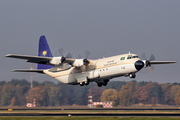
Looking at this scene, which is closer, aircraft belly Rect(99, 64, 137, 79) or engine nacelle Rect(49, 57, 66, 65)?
aircraft belly Rect(99, 64, 137, 79)

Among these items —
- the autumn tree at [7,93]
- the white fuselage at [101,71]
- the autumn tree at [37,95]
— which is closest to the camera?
the white fuselage at [101,71]

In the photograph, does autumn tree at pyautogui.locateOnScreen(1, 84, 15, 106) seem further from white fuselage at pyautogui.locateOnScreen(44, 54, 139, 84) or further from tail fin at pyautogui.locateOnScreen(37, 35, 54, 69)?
white fuselage at pyautogui.locateOnScreen(44, 54, 139, 84)

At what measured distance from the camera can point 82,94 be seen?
74.8 m

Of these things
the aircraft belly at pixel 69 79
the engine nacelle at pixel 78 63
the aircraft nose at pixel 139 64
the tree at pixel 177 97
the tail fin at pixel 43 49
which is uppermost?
the tail fin at pixel 43 49

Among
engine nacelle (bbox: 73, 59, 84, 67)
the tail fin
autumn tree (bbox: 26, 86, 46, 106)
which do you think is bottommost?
autumn tree (bbox: 26, 86, 46, 106)

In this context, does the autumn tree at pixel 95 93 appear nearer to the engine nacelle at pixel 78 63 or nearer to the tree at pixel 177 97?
the tree at pixel 177 97

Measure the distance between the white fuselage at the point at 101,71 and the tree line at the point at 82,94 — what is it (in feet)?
69.7

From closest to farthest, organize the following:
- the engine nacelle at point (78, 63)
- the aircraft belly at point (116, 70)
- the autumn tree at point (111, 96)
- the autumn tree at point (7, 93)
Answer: the aircraft belly at point (116, 70) → the engine nacelle at point (78, 63) → the autumn tree at point (7, 93) → the autumn tree at point (111, 96)

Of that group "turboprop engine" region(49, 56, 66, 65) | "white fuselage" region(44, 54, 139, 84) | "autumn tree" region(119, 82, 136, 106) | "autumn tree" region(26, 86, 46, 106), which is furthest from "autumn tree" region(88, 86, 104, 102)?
"turboprop engine" region(49, 56, 66, 65)

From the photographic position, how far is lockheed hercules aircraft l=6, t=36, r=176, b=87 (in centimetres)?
3416

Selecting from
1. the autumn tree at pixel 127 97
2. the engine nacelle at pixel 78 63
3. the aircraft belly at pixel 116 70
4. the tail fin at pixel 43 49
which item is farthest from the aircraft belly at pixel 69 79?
the autumn tree at pixel 127 97

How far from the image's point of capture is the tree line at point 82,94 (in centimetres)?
5919

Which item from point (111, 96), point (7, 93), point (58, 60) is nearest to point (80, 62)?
point (58, 60)

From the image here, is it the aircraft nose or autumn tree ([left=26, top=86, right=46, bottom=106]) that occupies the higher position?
the aircraft nose
